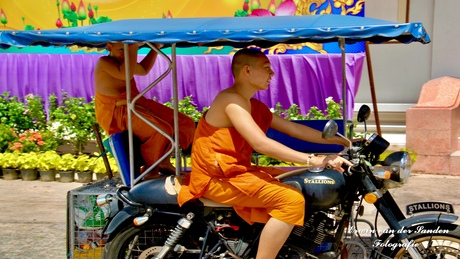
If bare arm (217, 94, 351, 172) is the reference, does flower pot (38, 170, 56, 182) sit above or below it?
below

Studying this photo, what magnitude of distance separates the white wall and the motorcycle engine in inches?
213

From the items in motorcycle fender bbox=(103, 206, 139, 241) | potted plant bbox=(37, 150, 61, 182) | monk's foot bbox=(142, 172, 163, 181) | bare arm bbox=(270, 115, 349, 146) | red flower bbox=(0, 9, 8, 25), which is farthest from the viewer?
red flower bbox=(0, 9, 8, 25)

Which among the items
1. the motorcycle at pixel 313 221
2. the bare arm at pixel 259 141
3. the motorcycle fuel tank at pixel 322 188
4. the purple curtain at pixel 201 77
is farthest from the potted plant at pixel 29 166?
the motorcycle fuel tank at pixel 322 188

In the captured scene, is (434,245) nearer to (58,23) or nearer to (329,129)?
(329,129)

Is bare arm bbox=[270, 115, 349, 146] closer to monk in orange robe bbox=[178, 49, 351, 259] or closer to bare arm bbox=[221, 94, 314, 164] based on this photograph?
monk in orange robe bbox=[178, 49, 351, 259]

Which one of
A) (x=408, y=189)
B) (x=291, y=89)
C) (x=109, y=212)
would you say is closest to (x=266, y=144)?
(x=109, y=212)

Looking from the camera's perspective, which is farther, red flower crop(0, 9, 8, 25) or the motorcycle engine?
red flower crop(0, 9, 8, 25)

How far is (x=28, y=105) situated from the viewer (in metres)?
8.48

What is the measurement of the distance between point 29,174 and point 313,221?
16.1 ft

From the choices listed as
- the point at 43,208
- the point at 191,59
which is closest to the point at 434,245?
the point at 43,208

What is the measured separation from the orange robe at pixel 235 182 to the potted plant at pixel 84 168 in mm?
3888

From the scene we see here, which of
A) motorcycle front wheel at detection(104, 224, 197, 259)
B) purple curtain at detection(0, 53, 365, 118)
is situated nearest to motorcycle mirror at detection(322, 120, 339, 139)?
motorcycle front wheel at detection(104, 224, 197, 259)

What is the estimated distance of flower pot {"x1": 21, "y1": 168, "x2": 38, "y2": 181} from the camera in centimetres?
757

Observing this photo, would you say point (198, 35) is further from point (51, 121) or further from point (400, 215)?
point (51, 121)
